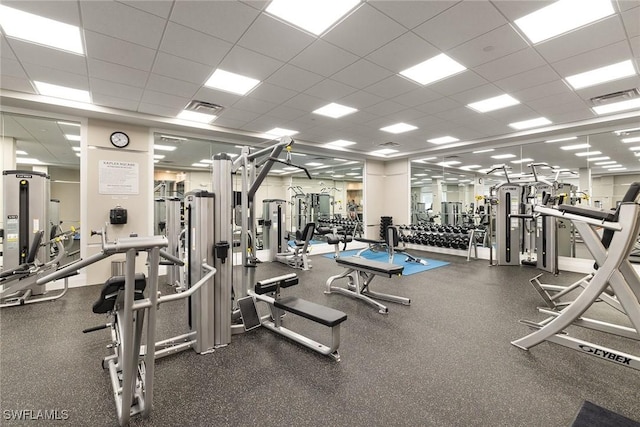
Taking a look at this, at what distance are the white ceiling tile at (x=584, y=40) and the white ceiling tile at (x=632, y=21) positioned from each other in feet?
0.12

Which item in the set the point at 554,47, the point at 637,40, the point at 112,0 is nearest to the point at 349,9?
the point at 112,0

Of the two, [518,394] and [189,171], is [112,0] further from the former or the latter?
[189,171]

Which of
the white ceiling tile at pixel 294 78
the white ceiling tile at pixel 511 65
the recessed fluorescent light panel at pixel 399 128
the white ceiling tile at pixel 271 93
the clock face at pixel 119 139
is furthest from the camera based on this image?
the recessed fluorescent light panel at pixel 399 128

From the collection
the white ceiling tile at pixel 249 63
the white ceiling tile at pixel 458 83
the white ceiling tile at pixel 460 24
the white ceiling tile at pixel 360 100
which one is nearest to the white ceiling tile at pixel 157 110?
the white ceiling tile at pixel 249 63

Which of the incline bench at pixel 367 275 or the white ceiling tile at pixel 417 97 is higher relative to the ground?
the white ceiling tile at pixel 417 97

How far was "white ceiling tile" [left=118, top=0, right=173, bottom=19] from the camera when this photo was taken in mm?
2248

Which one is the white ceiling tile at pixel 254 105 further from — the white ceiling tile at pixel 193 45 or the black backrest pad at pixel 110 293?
the black backrest pad at pixel 110 293

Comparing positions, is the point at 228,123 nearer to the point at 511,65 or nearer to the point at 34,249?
the point at 34,249

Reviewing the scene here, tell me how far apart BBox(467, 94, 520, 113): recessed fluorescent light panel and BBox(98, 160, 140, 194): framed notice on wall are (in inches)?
230

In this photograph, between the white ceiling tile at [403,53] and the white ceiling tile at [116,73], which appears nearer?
the white ceiling tile at [403,53]

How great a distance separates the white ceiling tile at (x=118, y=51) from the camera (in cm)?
272

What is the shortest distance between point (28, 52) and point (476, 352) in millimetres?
5281

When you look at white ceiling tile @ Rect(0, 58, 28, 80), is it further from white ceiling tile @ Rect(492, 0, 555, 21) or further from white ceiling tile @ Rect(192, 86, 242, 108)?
white ceiling tile @ Rect(492, 0, 555, 21)
